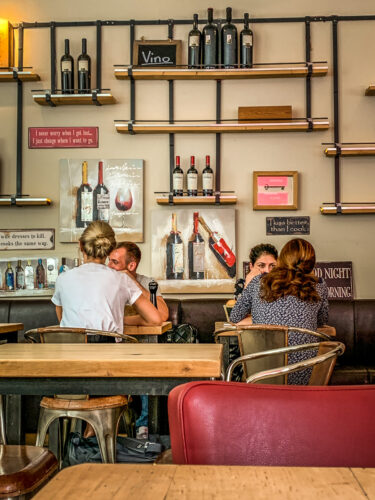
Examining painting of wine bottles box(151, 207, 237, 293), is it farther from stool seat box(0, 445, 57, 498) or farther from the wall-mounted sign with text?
stool seat box(0, 445, 57, 498)

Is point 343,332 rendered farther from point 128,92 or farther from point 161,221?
point 128,92

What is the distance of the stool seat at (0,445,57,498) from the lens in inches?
52.9

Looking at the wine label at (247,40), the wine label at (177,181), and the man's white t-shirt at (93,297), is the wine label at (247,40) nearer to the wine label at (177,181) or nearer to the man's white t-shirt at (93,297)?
the wine label at (177,181)

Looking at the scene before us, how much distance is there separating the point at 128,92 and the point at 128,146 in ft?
1.50

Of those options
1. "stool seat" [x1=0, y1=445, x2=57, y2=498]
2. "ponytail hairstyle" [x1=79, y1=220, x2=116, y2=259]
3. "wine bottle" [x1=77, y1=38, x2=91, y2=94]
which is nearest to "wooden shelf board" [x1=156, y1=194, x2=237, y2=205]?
"wine bottle" [x1=77, y1=38, x2=91, y2=94]

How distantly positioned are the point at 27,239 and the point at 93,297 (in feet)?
7.65

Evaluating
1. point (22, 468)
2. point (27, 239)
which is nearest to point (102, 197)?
point (27, 239)

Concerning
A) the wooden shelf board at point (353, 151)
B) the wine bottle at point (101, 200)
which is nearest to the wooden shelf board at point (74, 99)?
the wine bottle at point (101, 200)

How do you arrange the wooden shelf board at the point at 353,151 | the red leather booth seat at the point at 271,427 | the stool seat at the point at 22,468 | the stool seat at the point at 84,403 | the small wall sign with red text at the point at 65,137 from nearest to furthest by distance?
the red leather booth seat at the point at 271,427, the stool seat at the point at 22,468, the stool seat at the point at 84,403, the wooden shelf board at the point at 353,151, the small wall sign with red text at the point at 65,137

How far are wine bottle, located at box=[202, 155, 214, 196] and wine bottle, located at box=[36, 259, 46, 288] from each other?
1482mm

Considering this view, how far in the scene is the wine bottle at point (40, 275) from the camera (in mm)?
5069

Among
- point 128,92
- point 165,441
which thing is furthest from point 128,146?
point 165,441

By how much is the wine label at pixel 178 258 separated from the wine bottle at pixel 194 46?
4.82 feet

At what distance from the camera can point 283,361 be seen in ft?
8.54
